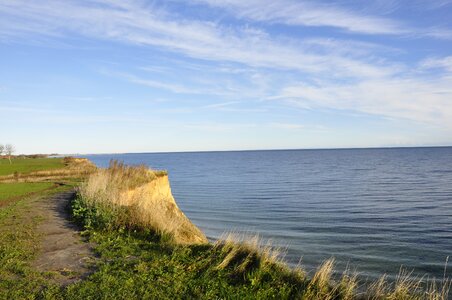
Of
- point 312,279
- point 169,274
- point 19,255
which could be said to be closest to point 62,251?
point 19,255

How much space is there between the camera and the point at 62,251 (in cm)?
1035

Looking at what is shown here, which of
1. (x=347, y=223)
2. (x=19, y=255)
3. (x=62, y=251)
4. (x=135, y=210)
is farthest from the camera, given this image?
(x=347, y=223)

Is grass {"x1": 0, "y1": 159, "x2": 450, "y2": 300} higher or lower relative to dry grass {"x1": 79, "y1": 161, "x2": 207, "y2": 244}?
lower

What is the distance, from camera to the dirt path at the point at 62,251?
8.68 meters

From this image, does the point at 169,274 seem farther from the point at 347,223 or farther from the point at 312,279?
the point at 347,223

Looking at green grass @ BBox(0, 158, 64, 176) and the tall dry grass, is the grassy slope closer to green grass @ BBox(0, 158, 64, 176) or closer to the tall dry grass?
the tall dry grass

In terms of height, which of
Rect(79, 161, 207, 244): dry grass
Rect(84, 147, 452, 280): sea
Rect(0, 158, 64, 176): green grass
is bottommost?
Rect(84, 147, 452, 280): sea

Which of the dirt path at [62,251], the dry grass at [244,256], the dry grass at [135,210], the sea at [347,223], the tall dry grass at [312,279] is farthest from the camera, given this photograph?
the sea at [347,223]

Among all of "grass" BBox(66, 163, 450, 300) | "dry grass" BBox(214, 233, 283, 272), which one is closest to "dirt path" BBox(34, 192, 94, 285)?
"grass" BBox(66, 163, 450, 300)

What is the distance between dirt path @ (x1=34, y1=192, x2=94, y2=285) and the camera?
8.68 meters

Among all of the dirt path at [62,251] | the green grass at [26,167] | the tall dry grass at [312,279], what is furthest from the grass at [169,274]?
the green grass at [26,167]

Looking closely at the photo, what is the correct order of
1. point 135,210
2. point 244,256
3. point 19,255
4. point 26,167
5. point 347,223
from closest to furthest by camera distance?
point 244,256
point 19,255
point 135,210
point 347,223
point 26,167

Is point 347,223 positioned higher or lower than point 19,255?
lower

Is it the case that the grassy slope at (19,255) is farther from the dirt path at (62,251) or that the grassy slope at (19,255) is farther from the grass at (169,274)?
the dirt path at (62,251)
